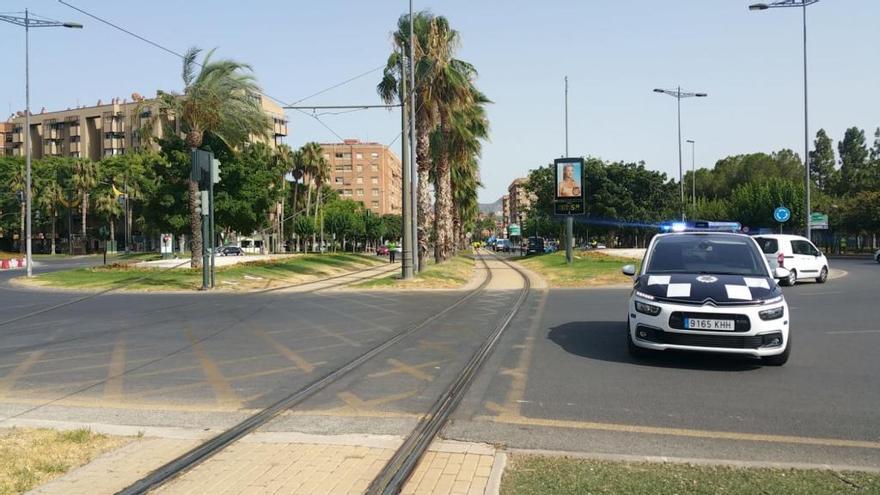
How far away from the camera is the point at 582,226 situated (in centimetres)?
5994

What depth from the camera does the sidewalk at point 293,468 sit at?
4250mm

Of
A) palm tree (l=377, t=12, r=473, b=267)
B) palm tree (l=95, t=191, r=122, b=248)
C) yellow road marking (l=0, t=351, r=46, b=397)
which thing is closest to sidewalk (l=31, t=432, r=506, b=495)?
yellow road marking (l=0, t=351, r=46, b=397)

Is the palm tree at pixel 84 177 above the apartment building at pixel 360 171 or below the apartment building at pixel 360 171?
below

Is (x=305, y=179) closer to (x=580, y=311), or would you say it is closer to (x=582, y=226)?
(x=582, y=226)

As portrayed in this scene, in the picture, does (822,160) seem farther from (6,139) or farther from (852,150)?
Answer: (6,139)

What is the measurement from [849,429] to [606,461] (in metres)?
2.35

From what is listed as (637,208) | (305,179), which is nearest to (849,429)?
(637,208)

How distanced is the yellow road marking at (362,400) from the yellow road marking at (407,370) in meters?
0.75

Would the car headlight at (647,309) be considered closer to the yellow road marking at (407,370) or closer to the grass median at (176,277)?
Result: the yellow road marking at (407,370)

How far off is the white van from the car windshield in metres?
13.8

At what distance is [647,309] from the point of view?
8.05 meters

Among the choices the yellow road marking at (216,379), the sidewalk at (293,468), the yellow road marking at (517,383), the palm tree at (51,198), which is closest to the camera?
the sidewalk at (293,468)

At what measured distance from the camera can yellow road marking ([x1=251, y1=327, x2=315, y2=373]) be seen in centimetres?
854

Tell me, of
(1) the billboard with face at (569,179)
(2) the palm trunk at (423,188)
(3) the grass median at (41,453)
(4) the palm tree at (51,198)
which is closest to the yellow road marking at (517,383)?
(3) the grass median at (41,453)
